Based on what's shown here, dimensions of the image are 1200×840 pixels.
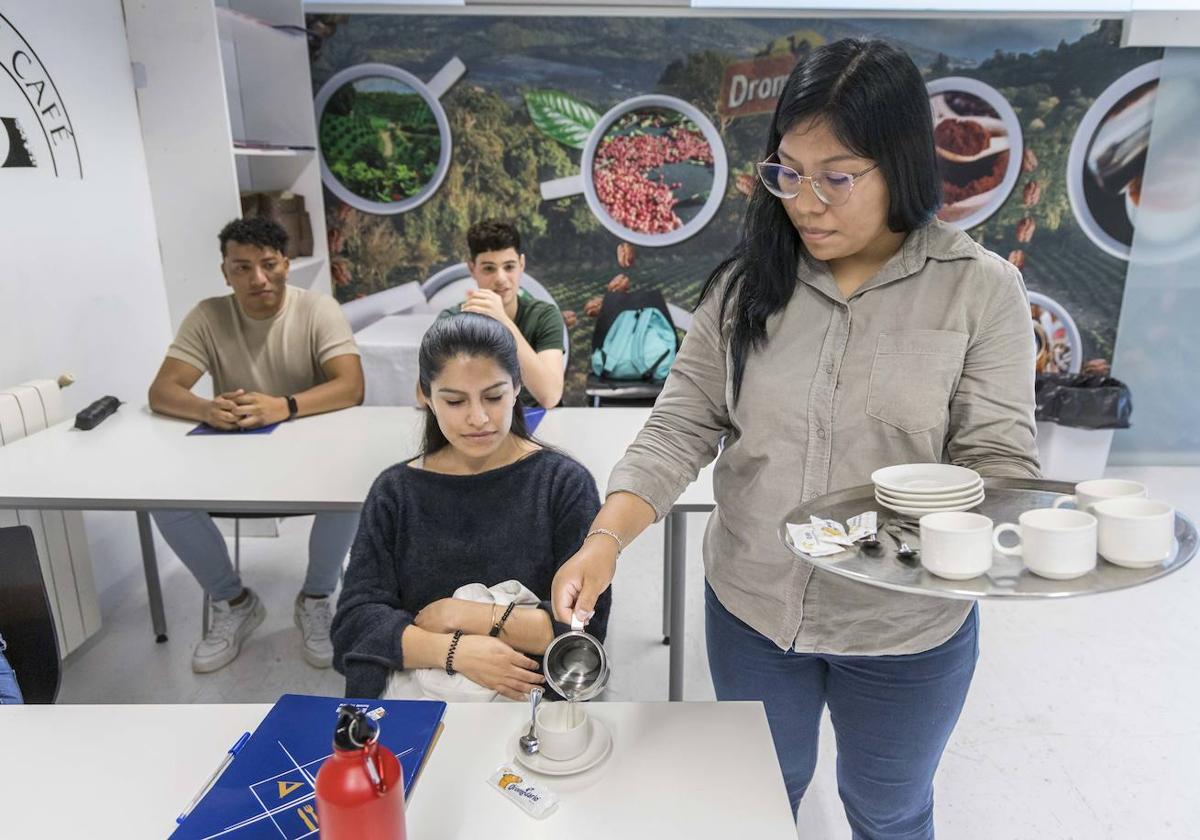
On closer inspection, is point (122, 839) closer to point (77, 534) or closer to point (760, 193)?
point (760, 193)

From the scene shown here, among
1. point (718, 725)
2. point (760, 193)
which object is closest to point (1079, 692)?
point (718, 725)

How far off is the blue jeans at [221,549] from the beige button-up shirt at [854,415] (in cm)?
178

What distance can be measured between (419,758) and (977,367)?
2.80ft

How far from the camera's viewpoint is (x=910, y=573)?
36.9 inches

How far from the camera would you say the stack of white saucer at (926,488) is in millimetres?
991

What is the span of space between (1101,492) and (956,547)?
0.23 metres

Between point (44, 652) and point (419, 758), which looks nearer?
point (419, 758)

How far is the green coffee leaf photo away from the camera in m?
4.13

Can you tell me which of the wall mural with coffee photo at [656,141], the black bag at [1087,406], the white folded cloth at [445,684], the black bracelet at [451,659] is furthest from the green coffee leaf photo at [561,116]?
the black bracelet at [451,659]

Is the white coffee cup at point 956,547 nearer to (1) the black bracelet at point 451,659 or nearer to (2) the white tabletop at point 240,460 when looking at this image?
(1) the black bracelet at point 451,659

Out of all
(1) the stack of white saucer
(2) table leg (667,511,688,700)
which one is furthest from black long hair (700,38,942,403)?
(2) table leg (667,511,688,700)

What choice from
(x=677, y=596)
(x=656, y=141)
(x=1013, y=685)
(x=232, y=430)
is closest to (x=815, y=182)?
(x=677, y=596)

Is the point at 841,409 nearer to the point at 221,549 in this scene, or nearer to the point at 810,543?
the point at 810,543

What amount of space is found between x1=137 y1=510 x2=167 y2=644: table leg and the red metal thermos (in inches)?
87.2
